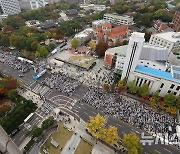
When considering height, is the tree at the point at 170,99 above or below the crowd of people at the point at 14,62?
above

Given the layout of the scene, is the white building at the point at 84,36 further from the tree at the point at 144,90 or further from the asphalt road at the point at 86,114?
the tree at the point at 144,90

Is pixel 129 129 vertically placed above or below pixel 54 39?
below

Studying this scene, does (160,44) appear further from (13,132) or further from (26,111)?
(13,132)

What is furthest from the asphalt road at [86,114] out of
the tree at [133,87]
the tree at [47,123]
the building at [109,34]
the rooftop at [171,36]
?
the rooftop at [171,36]

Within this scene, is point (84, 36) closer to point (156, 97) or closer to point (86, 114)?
point (86, 114)

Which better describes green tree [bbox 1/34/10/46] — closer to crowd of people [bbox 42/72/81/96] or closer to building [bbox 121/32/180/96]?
crowd of people [bbox 42/72/81/96]

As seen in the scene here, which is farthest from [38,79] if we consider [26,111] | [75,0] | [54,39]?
[75,0]

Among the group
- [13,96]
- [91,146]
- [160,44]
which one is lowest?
[91,146]

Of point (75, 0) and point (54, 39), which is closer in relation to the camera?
point (54, 39)
